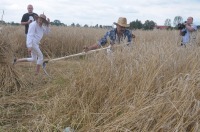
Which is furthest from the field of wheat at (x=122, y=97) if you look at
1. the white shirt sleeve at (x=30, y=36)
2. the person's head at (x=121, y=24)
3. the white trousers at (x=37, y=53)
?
the white trousers at (x=37, y=53)

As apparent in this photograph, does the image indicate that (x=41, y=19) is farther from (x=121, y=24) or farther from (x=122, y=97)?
(x=122, y=97)

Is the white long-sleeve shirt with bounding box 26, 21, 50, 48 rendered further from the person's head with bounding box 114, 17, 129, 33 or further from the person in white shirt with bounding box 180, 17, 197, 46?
the person in white shirt with bounding box 180, 17, 197, 46

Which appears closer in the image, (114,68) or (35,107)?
(114,68)

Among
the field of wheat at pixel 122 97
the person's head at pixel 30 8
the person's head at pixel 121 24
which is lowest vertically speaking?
the field of wheat at pixel 122 97

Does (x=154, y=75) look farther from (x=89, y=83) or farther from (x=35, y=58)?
(x=35, y=58)

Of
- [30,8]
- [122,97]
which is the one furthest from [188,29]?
[122,97]

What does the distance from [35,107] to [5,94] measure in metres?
0.93


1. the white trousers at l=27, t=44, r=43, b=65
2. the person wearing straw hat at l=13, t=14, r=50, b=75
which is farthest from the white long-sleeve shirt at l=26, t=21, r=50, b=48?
the white trousers at l=27, t=44, r=43, b=65

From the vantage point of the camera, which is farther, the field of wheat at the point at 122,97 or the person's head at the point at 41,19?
the person's head at the point at 41,19

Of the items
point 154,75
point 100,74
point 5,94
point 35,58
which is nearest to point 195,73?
point 154,75

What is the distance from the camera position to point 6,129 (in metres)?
3.37

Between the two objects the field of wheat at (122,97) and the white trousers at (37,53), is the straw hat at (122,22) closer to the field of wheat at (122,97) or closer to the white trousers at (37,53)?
the field of wheat at (122,97)

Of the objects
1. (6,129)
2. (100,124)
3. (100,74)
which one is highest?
(100,74)

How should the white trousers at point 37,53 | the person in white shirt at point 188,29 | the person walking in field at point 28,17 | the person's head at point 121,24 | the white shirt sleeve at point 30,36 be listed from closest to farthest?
the person's head at point 121,24
the white shirt sleeve at point 30,36
the white trousers at point 37,53
the person in white shirt at point 188,29
the person walking in field at point 28,17
